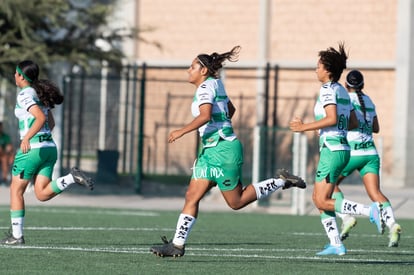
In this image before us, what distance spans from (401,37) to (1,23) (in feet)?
47.3

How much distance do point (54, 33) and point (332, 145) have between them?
57.1 ft

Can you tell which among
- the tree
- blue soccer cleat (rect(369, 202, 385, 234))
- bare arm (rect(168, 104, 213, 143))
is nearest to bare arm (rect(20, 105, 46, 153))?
bare arm (rect(168, 104, 213, 143))

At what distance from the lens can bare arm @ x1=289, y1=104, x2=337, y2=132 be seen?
12750 millimetres

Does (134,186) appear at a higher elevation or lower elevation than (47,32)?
lower

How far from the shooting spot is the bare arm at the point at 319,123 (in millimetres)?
12750

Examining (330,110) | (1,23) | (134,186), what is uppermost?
(1,23)

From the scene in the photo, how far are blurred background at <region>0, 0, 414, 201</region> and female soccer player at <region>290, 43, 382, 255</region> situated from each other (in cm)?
1420

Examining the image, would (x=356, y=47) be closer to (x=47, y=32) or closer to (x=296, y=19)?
(x=296, y=19)

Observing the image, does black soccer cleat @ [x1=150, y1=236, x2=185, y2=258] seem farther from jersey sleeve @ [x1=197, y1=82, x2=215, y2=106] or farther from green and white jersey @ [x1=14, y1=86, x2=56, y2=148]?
green and white jersey @ [x1=14, y1=86, x2=56, y2=148]

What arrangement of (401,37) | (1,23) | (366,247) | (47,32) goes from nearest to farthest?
(366,247) → (1,23) → (47,32) → (401,37)

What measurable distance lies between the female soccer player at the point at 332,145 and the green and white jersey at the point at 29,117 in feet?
9.82

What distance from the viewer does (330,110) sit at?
13.0 m

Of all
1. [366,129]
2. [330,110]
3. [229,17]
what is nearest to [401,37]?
[229,17]

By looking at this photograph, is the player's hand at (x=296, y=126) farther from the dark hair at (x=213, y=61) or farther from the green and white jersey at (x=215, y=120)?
the dark hair at (x=213, y=61)
